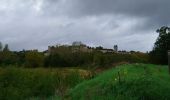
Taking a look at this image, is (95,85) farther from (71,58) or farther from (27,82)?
(71,58)

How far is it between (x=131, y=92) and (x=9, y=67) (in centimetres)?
1291

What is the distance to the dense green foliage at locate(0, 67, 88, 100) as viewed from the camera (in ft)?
89.7

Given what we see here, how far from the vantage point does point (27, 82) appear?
1241 inches

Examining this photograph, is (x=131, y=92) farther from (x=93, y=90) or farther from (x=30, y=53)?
(x=30, y=53)

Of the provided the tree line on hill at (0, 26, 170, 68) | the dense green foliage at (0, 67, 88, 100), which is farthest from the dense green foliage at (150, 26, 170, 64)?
the dense green foliage at (0, 67, 88, 100)

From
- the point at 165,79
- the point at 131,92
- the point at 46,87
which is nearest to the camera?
the point at 131,92

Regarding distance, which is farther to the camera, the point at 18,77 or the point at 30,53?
the point at 30,53

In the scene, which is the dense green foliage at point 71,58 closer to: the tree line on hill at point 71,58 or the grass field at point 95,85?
the tree line on hill at point 71,58

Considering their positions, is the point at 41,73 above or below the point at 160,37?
below

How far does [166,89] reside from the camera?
20.4m

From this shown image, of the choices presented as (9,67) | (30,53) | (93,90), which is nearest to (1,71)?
(9,67)

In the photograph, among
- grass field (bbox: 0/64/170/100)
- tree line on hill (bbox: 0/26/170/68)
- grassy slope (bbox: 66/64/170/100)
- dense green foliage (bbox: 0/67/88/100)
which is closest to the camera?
grassy slope (bbox: 66/64/170/100)

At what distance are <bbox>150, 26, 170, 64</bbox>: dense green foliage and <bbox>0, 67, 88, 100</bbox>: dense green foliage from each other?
72.2 feet

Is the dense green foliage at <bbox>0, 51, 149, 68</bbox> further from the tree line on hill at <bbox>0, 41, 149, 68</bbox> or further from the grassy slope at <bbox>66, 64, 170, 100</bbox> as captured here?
the grassy slope at <bbox>66, 64, 170, 100</bbox>
